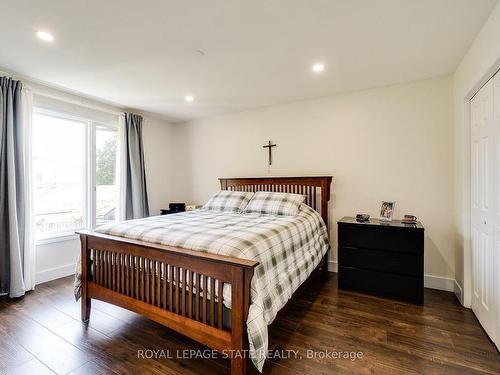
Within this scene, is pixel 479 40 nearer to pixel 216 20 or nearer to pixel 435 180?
Result: pixel 435 180

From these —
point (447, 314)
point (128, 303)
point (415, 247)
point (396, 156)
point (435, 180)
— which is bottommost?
point (447, 314)

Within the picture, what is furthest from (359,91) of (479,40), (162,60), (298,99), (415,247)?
(162,60)

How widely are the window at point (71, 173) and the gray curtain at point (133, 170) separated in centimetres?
18

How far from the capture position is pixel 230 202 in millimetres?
3375

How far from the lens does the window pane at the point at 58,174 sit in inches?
123

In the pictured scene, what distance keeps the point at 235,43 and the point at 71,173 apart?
9.53 ft

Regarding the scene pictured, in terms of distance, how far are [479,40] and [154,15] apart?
99.0 inches

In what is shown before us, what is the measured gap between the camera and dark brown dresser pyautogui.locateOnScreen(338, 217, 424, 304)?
2449mm

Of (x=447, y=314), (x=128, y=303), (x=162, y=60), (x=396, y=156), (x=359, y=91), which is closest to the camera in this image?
(x=128, y=303)

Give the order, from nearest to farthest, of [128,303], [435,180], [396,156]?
1. [128,303]
2. [435,180]
3. [396,156]

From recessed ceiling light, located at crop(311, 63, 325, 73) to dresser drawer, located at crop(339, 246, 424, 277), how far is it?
6.38ft

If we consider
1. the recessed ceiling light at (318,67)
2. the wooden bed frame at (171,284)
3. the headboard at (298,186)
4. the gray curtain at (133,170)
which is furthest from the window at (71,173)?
the recessed ceiling light at (318,67)

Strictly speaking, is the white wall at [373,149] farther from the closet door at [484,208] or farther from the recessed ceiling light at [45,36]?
the recessed ceiling light at [45,36]

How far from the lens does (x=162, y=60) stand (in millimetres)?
2414
